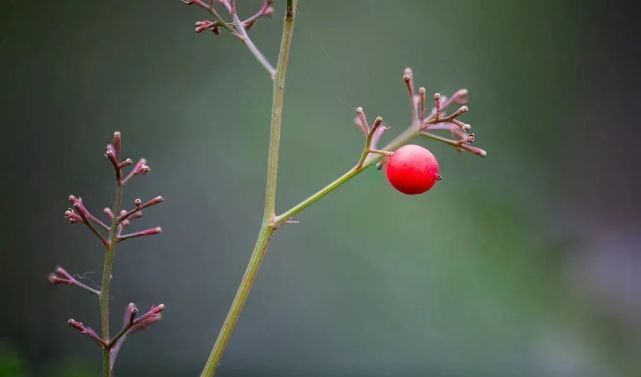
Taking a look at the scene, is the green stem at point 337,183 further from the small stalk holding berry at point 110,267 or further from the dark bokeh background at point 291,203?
the dark bokeh background at point 291,203

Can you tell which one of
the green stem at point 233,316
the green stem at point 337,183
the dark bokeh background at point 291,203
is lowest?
the green stem at point 233,316

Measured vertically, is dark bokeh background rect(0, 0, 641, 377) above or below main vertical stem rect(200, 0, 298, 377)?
above

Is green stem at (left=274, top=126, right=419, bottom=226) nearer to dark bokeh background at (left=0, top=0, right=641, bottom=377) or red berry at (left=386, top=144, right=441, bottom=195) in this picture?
red berry at (left=386, top=144, right=441, bottom=195)

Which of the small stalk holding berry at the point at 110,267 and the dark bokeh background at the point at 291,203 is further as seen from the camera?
the dark bokeh background at the point at 291,203

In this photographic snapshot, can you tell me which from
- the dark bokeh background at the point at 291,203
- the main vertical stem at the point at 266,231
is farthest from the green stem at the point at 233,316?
the dark bokeh background at the point at 291,203

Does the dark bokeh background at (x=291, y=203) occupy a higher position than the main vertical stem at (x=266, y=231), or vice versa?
the dark bokeh background at (x=291, y=203)

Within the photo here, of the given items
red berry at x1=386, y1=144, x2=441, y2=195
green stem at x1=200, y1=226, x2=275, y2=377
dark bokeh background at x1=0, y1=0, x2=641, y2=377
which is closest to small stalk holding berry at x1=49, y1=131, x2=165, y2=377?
green stem at x1=200, y1=226, x2=275, y2=377
